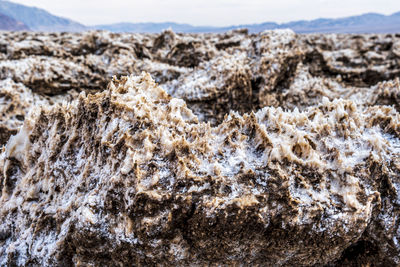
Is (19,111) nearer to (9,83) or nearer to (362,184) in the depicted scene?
(9,83)

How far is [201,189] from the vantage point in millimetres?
2652

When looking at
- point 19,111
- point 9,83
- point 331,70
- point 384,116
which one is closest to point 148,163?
point 384,116

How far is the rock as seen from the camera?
8.48 feet

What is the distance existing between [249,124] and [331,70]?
10.2 m

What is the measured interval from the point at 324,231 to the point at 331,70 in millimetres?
10768

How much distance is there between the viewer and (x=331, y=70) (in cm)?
1192

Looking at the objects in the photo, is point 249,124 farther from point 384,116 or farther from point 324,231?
point 384,116

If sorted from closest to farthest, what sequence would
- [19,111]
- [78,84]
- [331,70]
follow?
[19,111], [78,84], [331,70]

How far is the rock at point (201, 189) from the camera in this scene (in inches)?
102

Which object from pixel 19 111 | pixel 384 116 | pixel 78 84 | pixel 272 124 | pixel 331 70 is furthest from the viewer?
pixel 331 70

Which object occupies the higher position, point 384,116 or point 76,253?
point 384,116

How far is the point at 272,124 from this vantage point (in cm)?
325

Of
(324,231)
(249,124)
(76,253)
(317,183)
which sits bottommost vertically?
(76,253)

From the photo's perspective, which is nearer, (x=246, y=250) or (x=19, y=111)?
(x=246, y=250)
